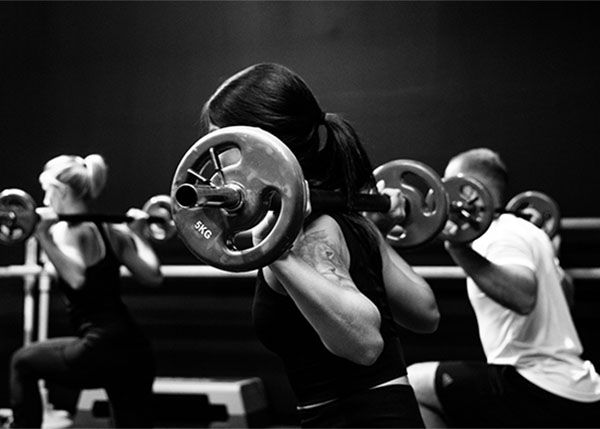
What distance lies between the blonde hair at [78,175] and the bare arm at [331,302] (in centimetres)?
237

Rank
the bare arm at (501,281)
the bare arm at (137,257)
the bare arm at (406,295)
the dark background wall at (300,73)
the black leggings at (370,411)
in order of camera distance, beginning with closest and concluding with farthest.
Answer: the black leggings at (370,411), the bare arm at (406,295), the bare arm at (501,281), the bare arm at (137,257), the dark background wall at (300,73)

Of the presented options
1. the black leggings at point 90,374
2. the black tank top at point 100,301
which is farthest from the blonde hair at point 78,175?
the black leggings at point 90,374

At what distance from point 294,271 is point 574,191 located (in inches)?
135

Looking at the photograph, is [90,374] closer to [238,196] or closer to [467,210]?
[467,210]

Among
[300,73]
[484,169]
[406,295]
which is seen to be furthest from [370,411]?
[300,73]

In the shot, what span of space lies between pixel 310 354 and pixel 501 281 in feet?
4.17

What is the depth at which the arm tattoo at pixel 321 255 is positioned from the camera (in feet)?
5.43

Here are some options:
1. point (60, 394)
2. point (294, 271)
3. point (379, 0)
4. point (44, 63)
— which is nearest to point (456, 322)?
point (379, 0)

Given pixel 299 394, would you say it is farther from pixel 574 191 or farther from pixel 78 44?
pixel 78 44

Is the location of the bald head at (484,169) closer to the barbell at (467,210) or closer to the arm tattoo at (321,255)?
the barbell at (467,210)

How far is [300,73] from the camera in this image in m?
5.22

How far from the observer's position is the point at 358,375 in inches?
68.0

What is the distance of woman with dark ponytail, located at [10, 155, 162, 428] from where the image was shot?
3.74 metres

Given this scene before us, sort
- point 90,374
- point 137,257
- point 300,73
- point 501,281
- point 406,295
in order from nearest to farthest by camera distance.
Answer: point 406,295 → point 501,281 → point 90,374 → point 137,257 → point 300,73
